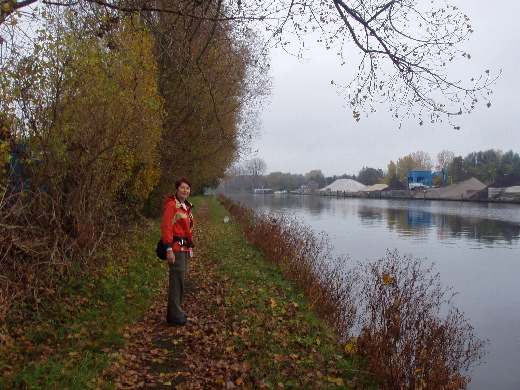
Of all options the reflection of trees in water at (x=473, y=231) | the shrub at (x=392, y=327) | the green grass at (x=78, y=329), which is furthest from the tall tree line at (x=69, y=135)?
the reflection of trees in water at (x=473, y=231)

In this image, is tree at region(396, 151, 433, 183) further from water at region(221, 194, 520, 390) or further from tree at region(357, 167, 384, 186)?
water at region(221, 194, 520, 390)

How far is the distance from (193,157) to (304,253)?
9377 millimetres

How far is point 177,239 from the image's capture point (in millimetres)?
5996

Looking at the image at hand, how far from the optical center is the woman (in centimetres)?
586

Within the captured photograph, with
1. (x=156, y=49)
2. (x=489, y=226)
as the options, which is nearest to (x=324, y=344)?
(x=156, y=49)

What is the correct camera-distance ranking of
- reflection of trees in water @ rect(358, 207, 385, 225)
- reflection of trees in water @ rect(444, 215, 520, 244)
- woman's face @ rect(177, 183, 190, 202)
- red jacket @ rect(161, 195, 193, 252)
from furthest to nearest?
1. reflection of trees in water @ rect(358, 207, 385, 225)
2. reflection of trees in water @ rect(444, 215, 520, 244)
3. woman's face @ rect(177, 183, 190, 202)
4. red jacket @ rect(161, 195, 193, 252)

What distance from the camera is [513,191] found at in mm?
74375

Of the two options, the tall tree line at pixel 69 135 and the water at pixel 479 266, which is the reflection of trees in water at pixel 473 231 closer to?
the water at pixel 479 266

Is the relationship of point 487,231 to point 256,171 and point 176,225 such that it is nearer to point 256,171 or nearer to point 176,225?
point 176,225

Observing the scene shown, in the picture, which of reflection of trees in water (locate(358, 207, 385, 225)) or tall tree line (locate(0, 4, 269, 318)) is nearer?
tall tree line (locate(0, 4, 269, 318))

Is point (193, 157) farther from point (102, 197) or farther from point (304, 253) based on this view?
point (102, 197)

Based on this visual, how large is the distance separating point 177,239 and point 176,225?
191mm

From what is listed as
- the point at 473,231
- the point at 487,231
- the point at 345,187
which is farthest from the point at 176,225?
the point at 345,187

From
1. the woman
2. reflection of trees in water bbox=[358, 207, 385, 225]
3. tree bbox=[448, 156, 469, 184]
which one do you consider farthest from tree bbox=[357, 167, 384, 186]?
the woman
